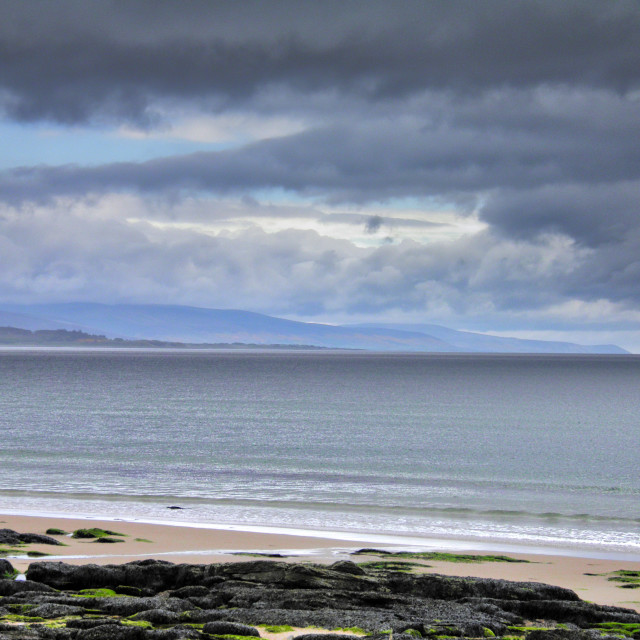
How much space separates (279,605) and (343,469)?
30.3 meters

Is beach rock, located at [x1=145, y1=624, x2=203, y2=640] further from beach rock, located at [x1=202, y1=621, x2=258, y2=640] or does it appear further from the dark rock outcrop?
the dark rock outcrop

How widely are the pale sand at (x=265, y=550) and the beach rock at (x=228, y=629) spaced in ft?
26.1

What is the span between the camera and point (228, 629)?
13.6 metres

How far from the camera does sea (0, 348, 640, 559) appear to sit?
3038cm

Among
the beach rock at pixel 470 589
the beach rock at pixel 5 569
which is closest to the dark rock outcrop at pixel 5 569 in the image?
the beach rock at pixel 5 569

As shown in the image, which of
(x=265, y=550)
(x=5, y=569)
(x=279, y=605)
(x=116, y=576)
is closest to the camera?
(x=279, y=605)

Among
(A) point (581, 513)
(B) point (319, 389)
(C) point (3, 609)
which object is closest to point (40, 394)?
(B) point (319, 389)

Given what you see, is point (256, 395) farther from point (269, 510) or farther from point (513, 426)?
point (269, 510)

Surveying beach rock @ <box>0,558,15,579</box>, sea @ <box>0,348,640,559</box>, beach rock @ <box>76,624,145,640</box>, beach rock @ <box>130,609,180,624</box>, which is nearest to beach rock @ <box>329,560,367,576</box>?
beach rock @ <box>130,609,180,624</box>

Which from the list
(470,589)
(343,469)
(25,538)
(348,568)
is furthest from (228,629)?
(343,469)

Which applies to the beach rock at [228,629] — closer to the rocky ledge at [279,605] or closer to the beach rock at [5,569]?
the rocky ledge at [279,605]

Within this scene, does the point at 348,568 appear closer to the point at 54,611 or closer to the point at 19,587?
the point at 54,611

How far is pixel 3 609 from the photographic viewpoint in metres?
14.6

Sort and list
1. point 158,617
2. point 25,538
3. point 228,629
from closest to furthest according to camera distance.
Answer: point 228,629, point 158,617, point 25,538
